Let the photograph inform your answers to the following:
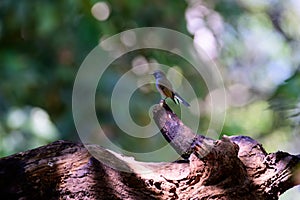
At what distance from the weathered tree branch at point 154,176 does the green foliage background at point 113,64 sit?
0.51 metres

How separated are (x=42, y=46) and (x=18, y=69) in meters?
0.18

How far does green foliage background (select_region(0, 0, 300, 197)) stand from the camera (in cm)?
123

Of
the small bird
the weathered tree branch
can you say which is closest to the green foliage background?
the small bird

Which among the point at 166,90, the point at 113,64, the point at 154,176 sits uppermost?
the point at 113,64

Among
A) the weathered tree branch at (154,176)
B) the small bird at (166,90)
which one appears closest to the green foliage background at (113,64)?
the small bird at (166,90)

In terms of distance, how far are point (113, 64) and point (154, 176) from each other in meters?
1.00

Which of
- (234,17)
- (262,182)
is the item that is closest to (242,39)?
(234,17)

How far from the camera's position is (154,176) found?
0.51 meters

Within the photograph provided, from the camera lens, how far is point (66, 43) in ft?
4.96

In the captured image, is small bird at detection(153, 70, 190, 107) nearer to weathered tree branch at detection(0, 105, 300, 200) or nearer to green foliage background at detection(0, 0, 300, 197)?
weathered tree branch at detection(0, 105, 300, 200)

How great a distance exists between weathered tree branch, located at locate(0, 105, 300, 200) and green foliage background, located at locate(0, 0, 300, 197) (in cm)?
51

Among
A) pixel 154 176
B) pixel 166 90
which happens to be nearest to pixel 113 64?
pixel 166 90

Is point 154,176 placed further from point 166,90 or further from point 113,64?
point 113,64

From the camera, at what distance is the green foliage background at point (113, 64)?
1.23m
